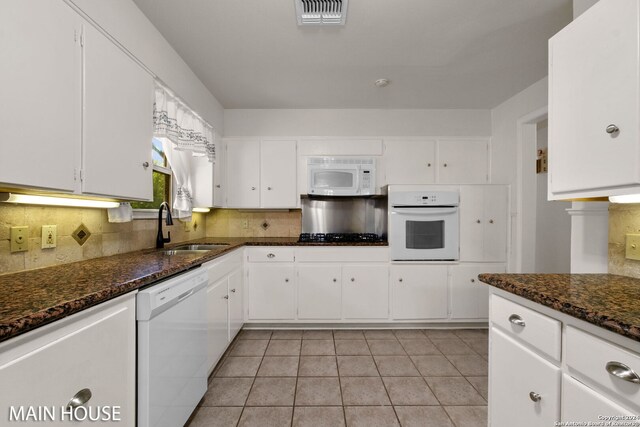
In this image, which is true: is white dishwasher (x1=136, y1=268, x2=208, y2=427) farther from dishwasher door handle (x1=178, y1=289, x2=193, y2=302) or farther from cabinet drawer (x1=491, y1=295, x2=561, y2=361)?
cabinet drawer (x1=491, y1=295, x2=561, y2=361)

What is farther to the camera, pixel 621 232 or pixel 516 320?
pixel 621 232

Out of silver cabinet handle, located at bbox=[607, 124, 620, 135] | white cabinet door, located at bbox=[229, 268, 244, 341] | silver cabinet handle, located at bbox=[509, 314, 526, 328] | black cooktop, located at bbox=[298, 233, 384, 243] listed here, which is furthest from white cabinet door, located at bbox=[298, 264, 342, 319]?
silver cabinet handle, located at bbox=[607, 124, 620, 135]

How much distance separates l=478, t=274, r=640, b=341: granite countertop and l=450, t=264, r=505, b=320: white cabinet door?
1.61 meters

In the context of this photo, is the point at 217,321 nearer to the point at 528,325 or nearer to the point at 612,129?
the point at 528,325

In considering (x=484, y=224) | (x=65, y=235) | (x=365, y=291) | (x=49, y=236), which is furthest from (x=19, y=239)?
(x=484, y=224)

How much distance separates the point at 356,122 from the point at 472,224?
5.70 feet

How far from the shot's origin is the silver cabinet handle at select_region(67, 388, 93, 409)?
84cm

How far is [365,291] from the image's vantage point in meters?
2.88

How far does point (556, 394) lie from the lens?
934 millimetres

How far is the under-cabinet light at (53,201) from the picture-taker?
1168mm

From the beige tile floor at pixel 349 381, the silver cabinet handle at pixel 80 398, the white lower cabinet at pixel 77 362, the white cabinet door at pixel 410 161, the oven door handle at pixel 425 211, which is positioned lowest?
the beige tile floor at pixel 349 381

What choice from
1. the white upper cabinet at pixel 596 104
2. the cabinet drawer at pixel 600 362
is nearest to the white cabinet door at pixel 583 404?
the cabinet drawer at pixel 600 362

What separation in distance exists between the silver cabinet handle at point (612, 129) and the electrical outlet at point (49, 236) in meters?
2.48

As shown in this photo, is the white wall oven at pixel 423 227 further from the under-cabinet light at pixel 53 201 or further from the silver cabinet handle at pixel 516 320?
the under-cabinet light at pixel 53 201
